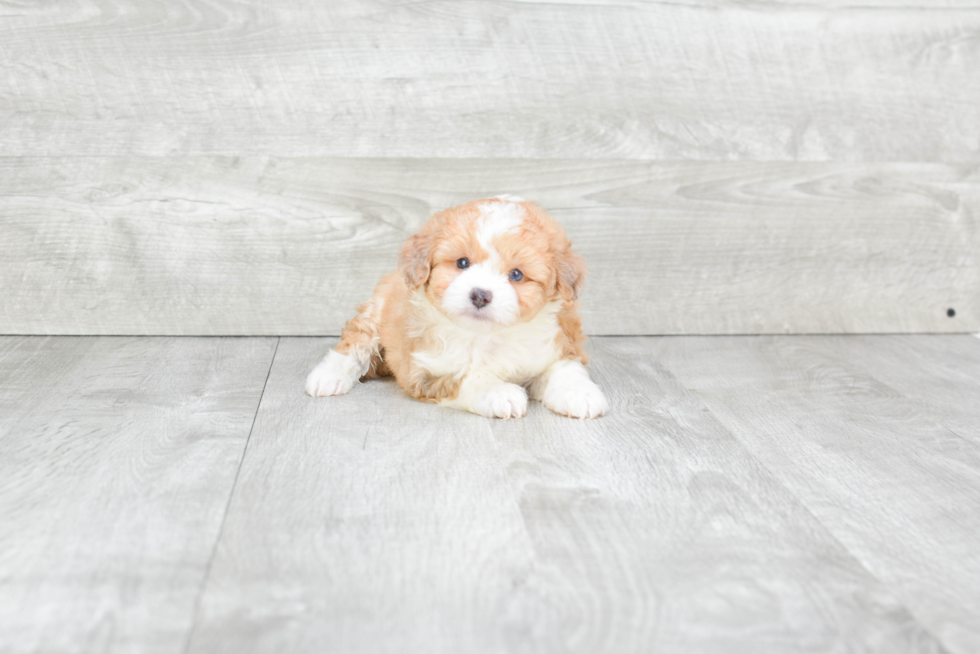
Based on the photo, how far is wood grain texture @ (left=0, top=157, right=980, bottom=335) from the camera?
2.47 m

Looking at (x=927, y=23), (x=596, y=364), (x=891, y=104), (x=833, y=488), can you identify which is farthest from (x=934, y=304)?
(x=833, y=488)

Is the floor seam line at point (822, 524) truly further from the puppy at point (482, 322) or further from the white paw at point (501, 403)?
the white paw at point (501, 403)

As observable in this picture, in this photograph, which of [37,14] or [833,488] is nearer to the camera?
[833,488]

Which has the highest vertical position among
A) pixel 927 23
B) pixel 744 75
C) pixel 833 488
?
pixel 927 23

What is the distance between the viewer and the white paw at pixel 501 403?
185 centimetres

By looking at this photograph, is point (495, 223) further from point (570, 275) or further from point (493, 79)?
point (493, 79)

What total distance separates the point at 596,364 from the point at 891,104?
4.31 feet

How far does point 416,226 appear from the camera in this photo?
8.39 ft

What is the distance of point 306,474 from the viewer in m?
1.55

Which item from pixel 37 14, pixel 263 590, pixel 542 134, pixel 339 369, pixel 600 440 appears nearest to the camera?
pixel 263 590

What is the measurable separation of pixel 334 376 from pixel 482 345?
0.39 metres

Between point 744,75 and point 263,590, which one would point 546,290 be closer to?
point 263,590

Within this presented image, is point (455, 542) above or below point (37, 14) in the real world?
below

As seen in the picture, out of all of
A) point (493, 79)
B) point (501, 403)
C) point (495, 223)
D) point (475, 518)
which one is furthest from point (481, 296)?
point (493, 79)
